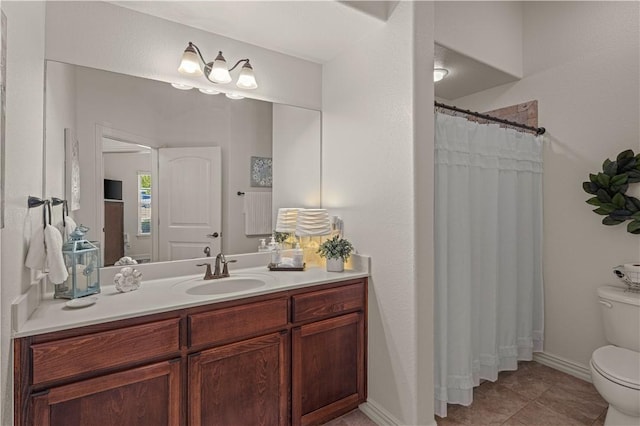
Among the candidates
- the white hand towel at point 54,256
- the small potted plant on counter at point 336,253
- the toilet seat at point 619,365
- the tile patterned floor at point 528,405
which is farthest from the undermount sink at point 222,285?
the toilet seat at point 619,365

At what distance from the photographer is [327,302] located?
1.83 meters

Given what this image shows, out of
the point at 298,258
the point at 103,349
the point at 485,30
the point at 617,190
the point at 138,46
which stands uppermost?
the point at 485,30

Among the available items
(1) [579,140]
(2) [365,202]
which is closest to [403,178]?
(2) [365,202]

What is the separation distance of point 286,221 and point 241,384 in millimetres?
1110

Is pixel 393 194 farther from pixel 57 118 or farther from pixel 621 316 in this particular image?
pixel 57 118

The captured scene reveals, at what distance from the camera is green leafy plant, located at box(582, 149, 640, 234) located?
6.64 ft

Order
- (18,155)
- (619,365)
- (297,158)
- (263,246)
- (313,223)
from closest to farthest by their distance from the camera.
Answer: (18,155) < (619,365) < (313,223) < (263,246) < (297,158)

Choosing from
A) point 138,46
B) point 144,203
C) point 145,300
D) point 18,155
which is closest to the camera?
point 18,155

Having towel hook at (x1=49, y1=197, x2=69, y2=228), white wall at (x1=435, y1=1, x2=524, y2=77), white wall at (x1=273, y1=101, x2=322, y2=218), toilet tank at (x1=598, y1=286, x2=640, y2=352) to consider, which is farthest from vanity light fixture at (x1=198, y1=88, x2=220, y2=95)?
toilet tank at (x1=598, y1=286, x2=640, y2=352)

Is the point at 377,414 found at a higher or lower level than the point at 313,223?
lower

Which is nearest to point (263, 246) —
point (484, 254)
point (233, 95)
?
point (233, 95)

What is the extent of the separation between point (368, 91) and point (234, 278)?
1.43 metres

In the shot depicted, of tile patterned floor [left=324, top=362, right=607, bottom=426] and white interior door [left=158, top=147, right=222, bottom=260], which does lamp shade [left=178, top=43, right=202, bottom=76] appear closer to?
white interior door [left=158, top=147, right=222, bottom=260]

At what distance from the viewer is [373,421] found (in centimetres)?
191
